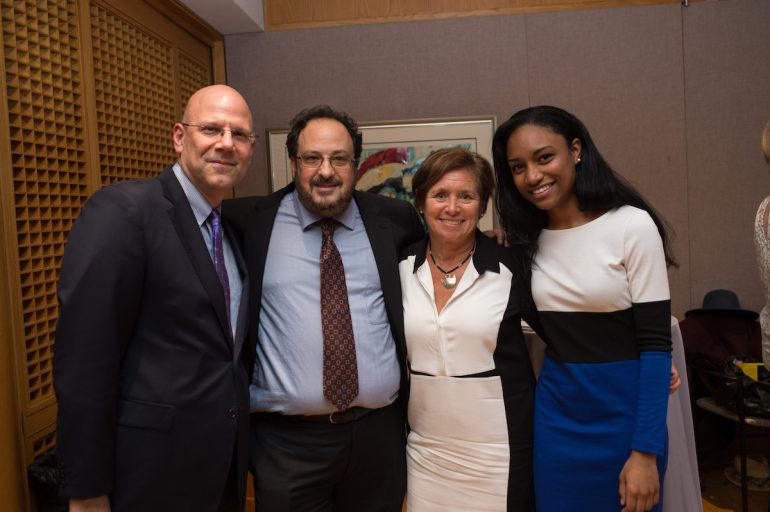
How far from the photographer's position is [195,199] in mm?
1568

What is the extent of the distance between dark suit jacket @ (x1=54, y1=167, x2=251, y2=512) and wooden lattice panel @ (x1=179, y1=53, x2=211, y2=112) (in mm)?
1858

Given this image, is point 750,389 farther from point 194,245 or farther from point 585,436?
point 194,245

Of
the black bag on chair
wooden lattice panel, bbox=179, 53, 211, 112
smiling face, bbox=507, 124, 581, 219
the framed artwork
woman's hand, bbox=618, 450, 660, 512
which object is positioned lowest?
the black bag on chair

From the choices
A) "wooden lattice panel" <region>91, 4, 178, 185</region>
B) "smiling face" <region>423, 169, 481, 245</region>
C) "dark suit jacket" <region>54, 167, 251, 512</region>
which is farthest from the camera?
"wooden lattice panel" <region>91, 4, 178, 185</region>

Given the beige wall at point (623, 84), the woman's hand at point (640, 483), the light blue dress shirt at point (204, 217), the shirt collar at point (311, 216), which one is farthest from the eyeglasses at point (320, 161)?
the beige wall at point (623, 84)

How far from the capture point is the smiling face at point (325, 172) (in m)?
1.87

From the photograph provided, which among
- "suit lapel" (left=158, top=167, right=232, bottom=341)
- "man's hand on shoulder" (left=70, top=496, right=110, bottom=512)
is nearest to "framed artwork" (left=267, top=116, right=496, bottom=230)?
"suit lapel" (left=158, top=167, right=232, bottom=341)

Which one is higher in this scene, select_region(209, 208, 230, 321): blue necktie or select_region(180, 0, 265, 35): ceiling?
select_region(180, 0, 265, 35): ceiling

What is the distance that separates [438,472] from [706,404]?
2.22 m

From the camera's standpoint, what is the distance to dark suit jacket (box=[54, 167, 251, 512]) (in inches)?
50.4

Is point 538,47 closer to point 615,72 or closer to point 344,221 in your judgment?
point 615,72

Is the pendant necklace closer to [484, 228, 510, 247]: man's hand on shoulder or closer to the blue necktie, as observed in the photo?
[484, 228, 510, 247]: man's hand on shoulder

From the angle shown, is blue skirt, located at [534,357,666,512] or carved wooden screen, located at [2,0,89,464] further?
carved wooden screen, located at [2,0,89,464]

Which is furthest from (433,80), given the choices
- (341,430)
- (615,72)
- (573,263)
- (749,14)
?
(341,430)
